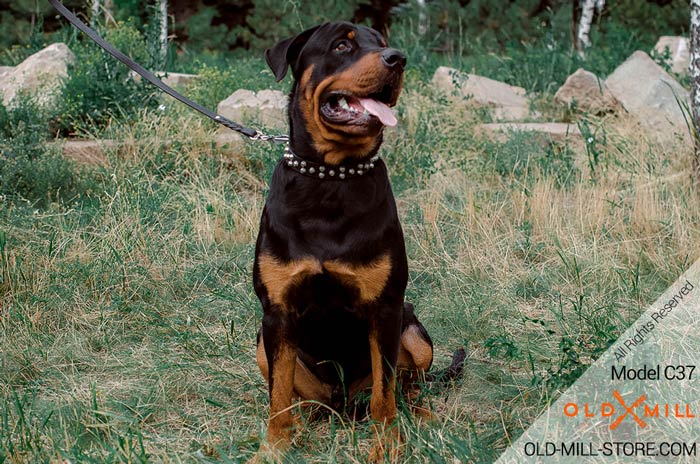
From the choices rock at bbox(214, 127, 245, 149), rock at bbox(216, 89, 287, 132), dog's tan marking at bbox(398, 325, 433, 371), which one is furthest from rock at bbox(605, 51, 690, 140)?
dog's tan marking at bbox(398, 325, 433, 371)

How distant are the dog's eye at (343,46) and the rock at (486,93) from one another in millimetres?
4471

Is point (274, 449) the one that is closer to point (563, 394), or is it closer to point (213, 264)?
point (563, 394)

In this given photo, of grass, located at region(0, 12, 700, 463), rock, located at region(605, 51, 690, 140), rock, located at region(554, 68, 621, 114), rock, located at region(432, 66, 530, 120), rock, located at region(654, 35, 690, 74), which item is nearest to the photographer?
grass, located at region(0, 12, 700, 463)

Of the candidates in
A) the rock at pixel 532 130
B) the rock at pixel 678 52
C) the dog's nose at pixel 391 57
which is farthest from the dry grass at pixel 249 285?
the rock at pixel 678 52

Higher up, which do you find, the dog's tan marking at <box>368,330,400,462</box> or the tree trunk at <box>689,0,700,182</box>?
the tree trunk at <box>689,0,700,182</box>

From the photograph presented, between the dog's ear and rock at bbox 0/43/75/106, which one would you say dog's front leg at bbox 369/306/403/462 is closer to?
the dog's ear

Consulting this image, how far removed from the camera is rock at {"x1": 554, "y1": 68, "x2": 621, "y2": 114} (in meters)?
7.40

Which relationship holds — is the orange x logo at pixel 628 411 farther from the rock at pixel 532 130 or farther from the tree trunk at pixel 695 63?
the rock at pixel 532 130

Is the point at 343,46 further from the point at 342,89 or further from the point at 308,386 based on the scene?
the point at 308,386

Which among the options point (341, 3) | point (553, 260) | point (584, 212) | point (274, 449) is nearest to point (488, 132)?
point (584, 212)

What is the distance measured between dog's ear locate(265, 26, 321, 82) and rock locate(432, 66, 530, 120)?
4.37 m

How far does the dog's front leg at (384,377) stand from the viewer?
273 centimetres

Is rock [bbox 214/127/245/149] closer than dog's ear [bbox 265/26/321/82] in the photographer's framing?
No

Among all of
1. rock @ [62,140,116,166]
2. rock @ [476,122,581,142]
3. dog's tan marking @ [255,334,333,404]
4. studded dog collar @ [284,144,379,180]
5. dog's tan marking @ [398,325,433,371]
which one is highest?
studded dog collar @ [284,144,379,180]
